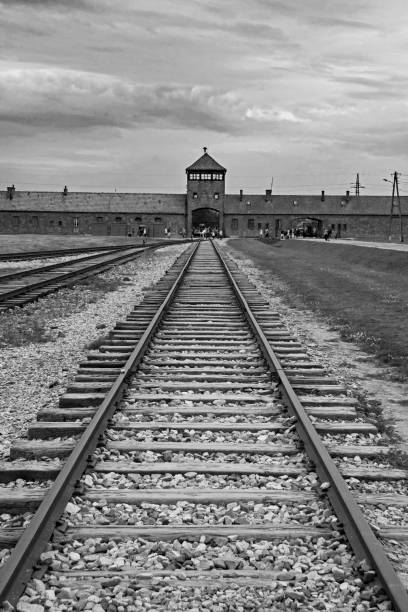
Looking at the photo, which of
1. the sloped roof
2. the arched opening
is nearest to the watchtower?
the sloped roof

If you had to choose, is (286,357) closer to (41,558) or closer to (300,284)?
(41,558)

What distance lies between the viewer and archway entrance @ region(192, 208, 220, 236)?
331 ft

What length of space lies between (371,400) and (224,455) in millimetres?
2851

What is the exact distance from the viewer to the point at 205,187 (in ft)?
323

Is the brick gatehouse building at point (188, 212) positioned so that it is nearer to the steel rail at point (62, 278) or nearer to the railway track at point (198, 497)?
the steel rail at point (62, 278)

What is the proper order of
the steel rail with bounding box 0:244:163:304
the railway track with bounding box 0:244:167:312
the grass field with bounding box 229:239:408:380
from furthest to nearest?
1. the steel rail with bounding box 0:244:163:304
2. the railway track with bounding box 0:244:167:312
3. the grass field with bounding box 229:239:408:380

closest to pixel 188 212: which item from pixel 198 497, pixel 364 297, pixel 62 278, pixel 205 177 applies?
pixel 205 177

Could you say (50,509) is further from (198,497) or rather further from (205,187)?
(205,187)

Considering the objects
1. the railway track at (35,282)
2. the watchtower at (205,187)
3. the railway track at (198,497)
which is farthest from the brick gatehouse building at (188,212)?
the railway track at (198,497)

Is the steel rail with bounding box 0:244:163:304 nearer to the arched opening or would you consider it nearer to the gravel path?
the gravel path

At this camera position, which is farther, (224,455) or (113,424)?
(113,424)

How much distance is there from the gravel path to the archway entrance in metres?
80.7

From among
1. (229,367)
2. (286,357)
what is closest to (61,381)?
(229,367)

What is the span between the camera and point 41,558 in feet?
12.0
